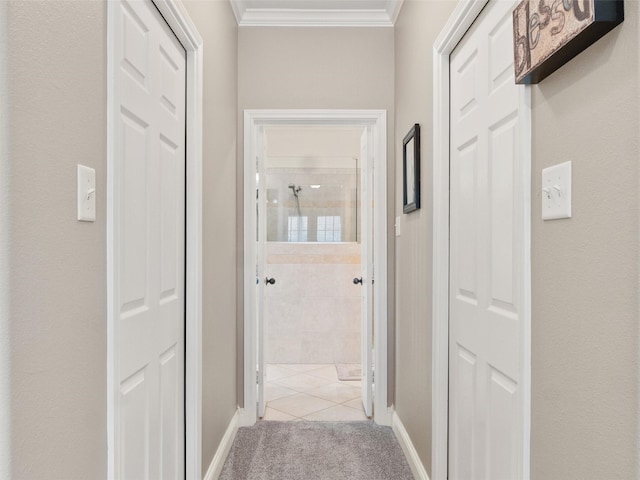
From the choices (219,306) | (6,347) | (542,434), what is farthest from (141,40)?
(542,434)

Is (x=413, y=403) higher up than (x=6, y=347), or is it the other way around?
(x=6, y=347)

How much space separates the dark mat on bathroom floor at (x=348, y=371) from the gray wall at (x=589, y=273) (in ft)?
9.37

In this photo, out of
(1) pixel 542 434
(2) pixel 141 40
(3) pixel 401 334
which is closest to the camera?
(1) pixel 542 434

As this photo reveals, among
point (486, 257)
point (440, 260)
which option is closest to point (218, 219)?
point (440, 260)

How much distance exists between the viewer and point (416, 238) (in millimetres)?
2215

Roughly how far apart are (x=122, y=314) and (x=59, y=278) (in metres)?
0.36

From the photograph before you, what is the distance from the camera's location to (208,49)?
2.04 metres

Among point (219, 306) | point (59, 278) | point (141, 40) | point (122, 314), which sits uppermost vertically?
point (141, 40)

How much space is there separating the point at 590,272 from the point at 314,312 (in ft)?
11.7

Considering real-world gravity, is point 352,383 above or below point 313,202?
below

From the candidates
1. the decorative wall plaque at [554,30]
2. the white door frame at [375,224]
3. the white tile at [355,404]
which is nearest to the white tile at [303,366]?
the white tile at [355,404]

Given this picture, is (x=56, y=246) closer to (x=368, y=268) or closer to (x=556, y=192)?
(x=556, y=192)

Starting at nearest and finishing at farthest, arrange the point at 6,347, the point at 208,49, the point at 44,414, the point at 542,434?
the point at 6,347
the point at 44,414
the point at 542,434
the point at 208,49

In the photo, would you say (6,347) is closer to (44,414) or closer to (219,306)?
(44,414)
